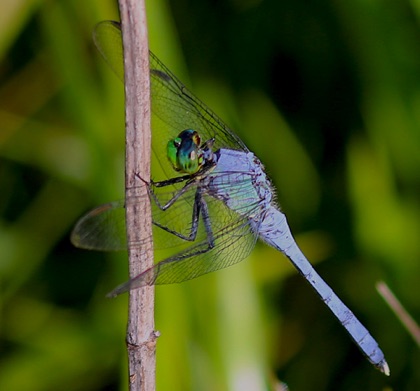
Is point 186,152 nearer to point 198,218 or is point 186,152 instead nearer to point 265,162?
point 198,218

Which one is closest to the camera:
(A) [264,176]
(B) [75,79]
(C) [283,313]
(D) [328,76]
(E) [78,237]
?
(E) [78,237]

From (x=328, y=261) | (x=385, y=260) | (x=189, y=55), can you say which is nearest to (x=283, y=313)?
(x=328, y=261)

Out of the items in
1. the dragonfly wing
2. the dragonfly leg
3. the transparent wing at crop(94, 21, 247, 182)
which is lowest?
the dragonfly wing

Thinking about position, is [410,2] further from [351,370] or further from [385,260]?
[351,370]

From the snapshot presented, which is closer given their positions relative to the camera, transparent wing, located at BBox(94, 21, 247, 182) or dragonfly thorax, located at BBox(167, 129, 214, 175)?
dragonfly thorax, located at BBox(167, 129, 214, 175)

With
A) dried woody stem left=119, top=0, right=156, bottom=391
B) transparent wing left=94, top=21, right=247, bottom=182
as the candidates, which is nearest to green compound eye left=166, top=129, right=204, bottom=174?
transparent wing left=94, top=21, right=247, bottom=182

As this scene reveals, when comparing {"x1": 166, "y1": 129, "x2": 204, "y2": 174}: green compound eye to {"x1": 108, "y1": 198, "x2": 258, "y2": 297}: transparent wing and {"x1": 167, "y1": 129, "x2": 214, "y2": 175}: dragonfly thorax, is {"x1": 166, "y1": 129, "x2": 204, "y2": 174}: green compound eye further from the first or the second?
Result: {"x1": 108, "y1": 198, "x2": 258, "y2": 297}: transparent wing

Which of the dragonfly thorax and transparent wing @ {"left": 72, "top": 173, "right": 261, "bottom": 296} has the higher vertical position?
the dragonfly thorax
